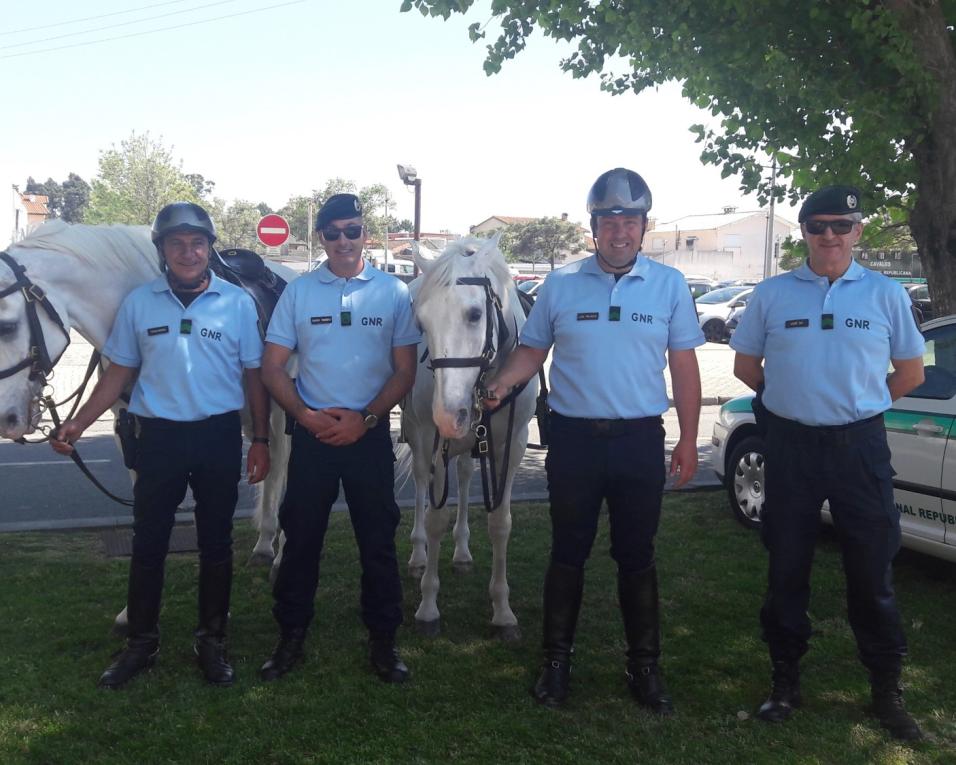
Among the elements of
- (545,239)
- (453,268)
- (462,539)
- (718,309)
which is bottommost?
(462,539)

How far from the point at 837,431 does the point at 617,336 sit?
929 millimetres

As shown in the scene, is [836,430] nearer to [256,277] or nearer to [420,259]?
[420,259]

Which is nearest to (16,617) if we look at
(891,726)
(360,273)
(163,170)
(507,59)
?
(360,273)

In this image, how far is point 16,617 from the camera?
4.64m

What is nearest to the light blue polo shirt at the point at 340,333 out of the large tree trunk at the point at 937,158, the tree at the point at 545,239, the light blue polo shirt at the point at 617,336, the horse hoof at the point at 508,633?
the light blue polo shirt at the point at 617,336

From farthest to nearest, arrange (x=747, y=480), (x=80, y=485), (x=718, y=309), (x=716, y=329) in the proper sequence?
(x=718, y=309)
(x=716, y=329)
(x=80, y=485)
(x=747, y=480)

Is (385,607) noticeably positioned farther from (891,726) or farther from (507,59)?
(507,59)

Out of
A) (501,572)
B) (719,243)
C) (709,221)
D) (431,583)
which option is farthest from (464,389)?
(709,221)

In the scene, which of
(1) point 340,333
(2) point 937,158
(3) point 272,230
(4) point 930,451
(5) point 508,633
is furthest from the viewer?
(3) point 272,230

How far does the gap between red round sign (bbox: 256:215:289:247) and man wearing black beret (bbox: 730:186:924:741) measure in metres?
15.0

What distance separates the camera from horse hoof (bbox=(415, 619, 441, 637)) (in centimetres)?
442

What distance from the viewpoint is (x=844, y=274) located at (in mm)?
3430

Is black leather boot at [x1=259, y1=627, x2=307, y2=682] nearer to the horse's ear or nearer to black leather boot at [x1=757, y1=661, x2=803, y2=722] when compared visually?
the horse's ear

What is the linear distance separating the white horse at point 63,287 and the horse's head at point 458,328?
4.79 feet
